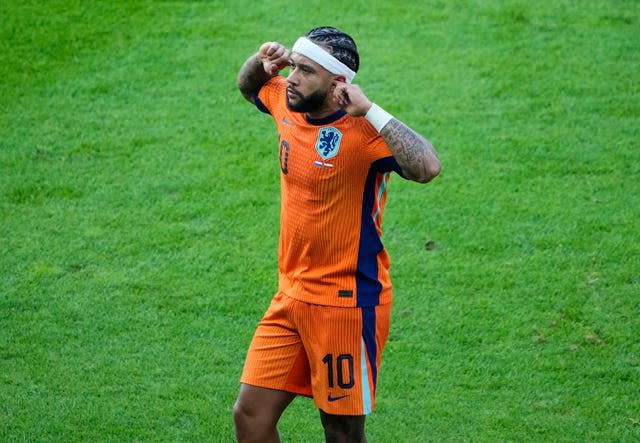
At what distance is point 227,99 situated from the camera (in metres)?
10.3

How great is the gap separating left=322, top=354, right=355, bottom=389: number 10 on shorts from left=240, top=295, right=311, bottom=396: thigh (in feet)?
0.59

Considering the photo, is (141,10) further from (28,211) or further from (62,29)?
(28,211)

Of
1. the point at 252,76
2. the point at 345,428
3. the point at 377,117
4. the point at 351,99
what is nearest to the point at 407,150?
the point at 377,117

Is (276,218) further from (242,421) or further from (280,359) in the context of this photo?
(242,421)

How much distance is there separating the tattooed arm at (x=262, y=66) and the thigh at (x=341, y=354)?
4.29ft

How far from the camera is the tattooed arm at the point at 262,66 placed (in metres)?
5.77

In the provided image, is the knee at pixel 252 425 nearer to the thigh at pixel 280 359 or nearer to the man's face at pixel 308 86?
the thigh at pixel 280 359

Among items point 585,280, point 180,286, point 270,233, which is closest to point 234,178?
point 270,233

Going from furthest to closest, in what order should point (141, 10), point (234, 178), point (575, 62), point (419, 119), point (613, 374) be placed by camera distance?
1. point (141, 10)
2. point (575, 62)
3. point (419, 119)
4. point (234, 178)
5. point (613, 374)

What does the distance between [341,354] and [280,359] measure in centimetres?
33

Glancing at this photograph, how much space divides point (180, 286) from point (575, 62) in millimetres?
5016

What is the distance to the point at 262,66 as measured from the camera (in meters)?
6.00

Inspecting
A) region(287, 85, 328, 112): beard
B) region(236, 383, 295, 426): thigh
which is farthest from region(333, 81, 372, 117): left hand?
region(236, 383, 295, 426): thigh

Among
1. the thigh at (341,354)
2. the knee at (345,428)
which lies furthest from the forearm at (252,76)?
the knee at (345,428)
